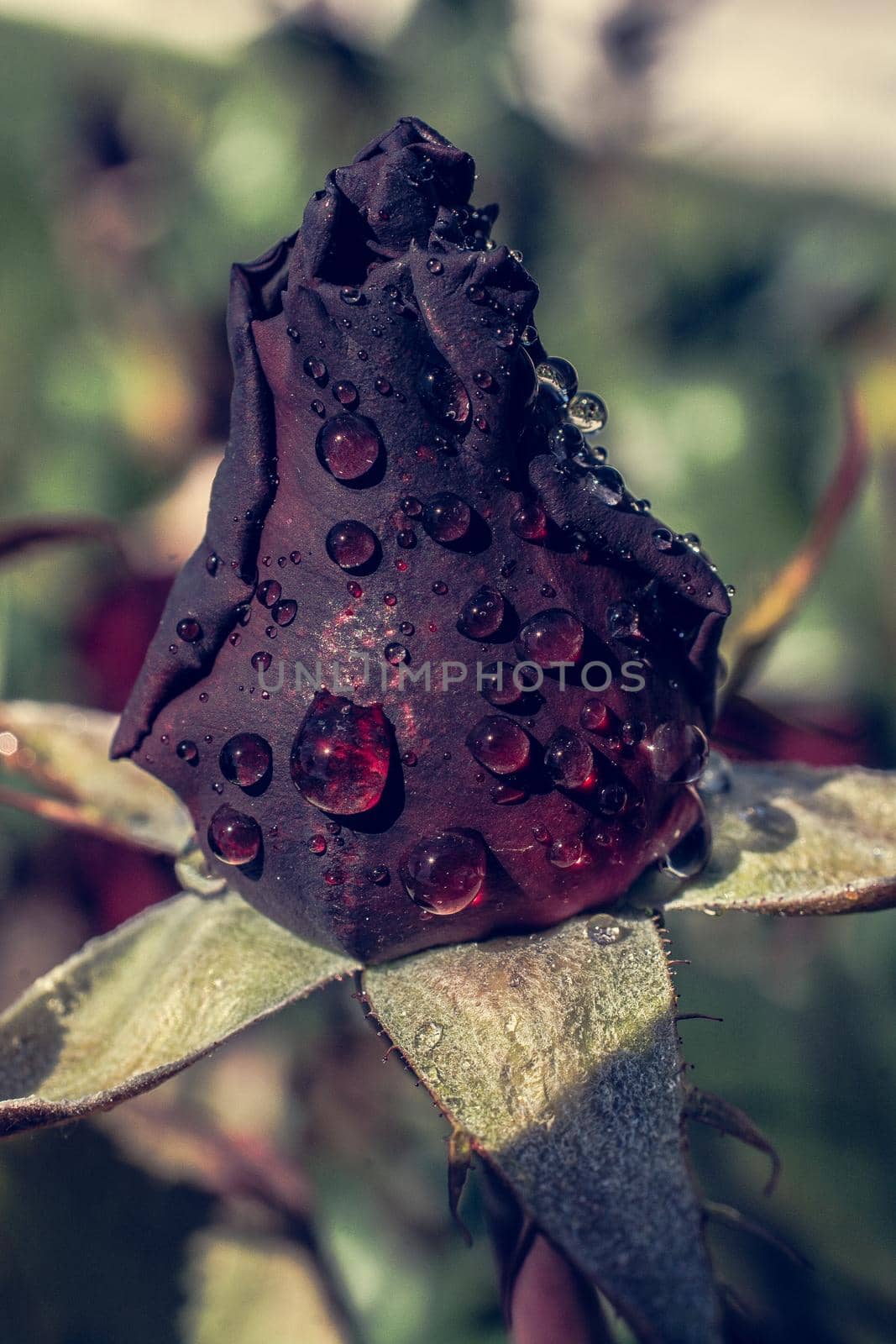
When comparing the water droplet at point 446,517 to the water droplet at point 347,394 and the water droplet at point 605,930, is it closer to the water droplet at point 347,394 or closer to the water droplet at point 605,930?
the water droplet at point 347,394

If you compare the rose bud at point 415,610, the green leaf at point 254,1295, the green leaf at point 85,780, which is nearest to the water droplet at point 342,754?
the rose bud at point 415,610

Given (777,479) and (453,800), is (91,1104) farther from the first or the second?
(777,479)

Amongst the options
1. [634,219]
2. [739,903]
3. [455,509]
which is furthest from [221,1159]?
[634,219]

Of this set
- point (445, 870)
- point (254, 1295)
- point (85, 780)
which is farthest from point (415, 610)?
point (254, 1295)

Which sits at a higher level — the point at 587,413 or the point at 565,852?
the point at 587,413

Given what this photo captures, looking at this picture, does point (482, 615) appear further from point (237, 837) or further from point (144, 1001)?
point (144, 1001)

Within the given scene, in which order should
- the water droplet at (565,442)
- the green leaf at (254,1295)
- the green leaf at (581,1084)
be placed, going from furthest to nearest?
the green leaf at (254,1295) → the water droplet at (565,442) → the green leaf at (581,1084)

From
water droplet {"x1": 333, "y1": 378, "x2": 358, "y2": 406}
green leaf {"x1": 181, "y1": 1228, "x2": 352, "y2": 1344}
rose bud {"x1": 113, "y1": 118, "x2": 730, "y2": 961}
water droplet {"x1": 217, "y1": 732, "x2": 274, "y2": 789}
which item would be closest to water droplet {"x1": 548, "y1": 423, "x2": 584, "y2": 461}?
rose bud {"x1": 113, "y1": 118, "x2": 730, "y2": 961}
